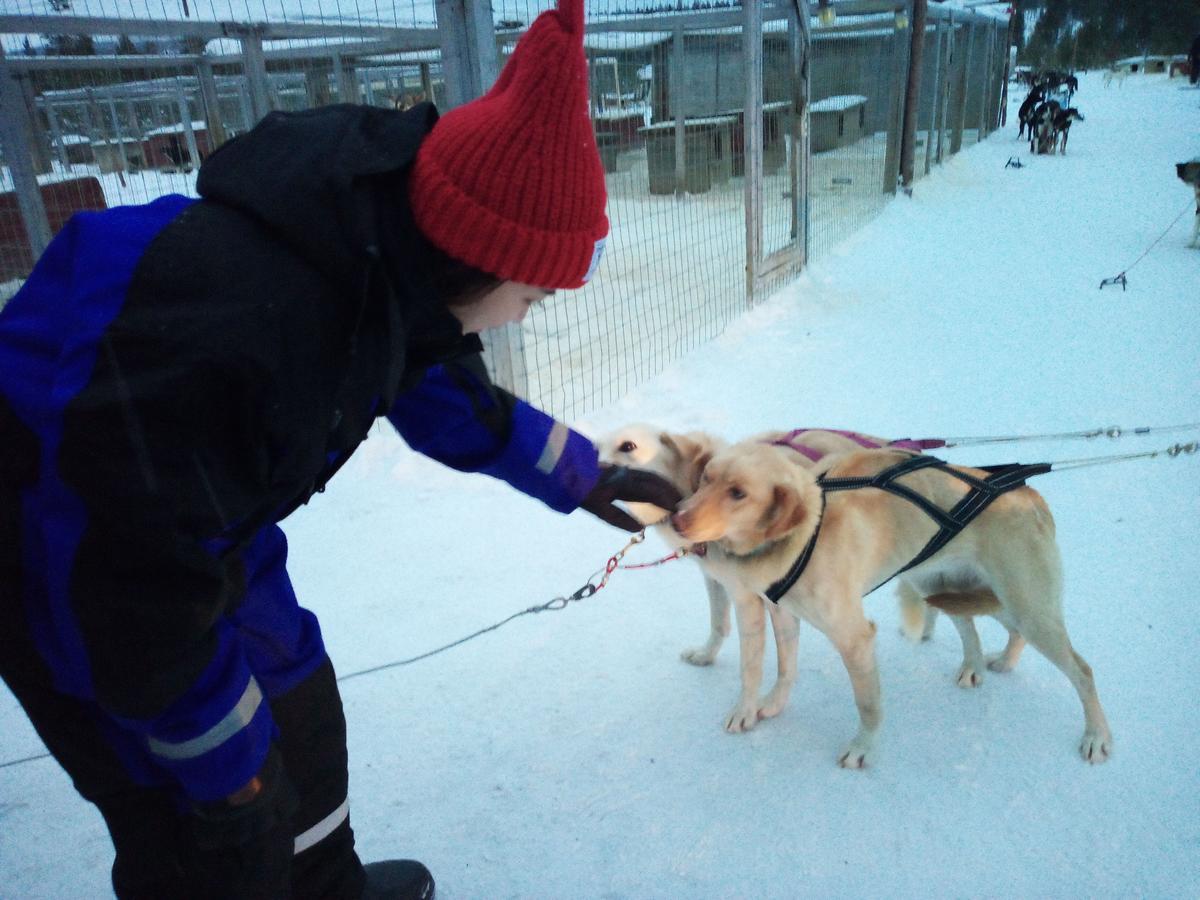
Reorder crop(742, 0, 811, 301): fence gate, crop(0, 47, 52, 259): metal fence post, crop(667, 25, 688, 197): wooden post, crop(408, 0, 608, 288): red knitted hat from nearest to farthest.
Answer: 1. crop(408, 0, 608, 288): red knitted hat
2. crop(0, 47, 52, 259): metal fence post
3. crop(742, 0, 811, 301): fence gate
4. crop(667, 25, 688, 197): wooden post

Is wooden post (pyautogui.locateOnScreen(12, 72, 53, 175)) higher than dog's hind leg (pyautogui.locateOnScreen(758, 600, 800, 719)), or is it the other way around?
wooden post (pyautogui.locateOnScreen(12, 72, 53, 175))

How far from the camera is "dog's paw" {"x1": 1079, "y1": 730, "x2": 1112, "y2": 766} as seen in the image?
2.09 meters

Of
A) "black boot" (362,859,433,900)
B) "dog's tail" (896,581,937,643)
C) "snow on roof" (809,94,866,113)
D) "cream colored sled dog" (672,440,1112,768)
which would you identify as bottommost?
"black boot" (362,859,433,900)

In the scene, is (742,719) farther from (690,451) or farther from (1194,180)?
(1194,180)

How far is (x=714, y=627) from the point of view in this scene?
101 inches

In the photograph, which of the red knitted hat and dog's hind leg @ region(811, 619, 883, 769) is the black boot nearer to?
dog's hind leg @ region(811, 619, 883, 769)

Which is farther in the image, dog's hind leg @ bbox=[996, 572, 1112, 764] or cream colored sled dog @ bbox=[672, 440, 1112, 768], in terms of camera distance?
dog's hind leg @ bbox=[996, 572, 1112, 764]

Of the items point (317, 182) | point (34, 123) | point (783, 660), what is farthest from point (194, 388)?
point (34, 123)

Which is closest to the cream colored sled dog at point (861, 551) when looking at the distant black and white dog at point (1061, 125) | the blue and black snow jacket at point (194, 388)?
the blue and black snow jacket at point (194, 388)

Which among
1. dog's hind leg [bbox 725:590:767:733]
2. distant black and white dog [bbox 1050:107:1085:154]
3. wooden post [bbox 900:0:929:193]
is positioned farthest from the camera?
distant black and white dog [bbox 1050:107:1085:154]

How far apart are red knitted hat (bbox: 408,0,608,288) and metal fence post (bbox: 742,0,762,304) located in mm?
5179

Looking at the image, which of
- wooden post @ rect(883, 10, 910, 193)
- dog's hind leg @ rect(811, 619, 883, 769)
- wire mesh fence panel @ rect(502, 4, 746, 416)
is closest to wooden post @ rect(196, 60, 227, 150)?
wire mesh fence panel @ rect(502, 4, 746, 416)

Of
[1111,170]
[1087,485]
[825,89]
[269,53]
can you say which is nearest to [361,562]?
[1087,485]

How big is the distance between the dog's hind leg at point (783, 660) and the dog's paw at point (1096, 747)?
794 millimetres
